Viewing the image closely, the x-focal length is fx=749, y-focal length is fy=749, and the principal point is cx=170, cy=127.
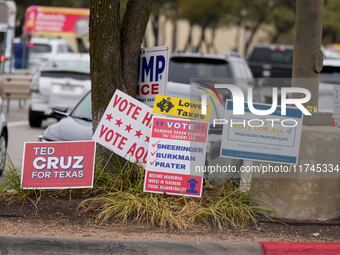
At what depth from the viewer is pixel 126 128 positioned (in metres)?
7.87

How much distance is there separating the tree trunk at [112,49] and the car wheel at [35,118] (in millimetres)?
8793

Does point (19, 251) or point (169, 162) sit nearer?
point (19, 251)

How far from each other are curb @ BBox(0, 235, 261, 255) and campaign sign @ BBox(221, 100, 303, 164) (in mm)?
1240

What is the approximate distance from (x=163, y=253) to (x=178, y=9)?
45.3 meters

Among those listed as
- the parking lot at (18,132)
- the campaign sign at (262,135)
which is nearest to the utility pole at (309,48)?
the campaign sign at (262,135)

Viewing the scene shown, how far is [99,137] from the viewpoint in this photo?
782 centimetres

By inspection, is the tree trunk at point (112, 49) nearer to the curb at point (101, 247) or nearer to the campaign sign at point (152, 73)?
the campaign sign at point (152, 73)

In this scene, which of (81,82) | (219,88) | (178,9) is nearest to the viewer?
(219,88)

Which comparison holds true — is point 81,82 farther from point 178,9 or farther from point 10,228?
point 178,9

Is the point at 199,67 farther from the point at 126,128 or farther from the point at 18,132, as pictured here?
the point at 126,128

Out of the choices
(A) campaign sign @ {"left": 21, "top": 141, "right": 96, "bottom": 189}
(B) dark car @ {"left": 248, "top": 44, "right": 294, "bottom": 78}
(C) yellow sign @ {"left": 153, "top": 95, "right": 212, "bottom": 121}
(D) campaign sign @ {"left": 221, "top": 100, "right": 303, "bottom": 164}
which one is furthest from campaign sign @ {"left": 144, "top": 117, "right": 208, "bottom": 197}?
(B) dark car @ {"left": 248, "top": 44, "right": 294, "bottom": 78}

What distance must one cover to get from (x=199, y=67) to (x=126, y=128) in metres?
6.80

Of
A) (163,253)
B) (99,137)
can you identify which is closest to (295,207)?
(163,253)

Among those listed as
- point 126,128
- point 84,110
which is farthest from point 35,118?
point 126,128
